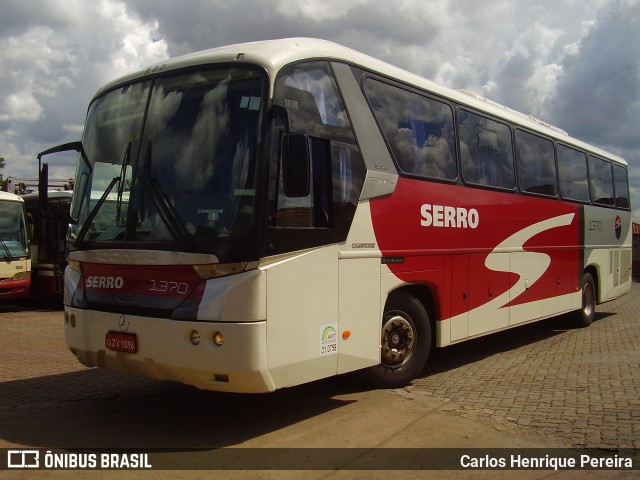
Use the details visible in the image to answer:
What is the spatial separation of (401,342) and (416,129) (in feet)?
8.23

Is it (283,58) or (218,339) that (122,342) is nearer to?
(218,339)

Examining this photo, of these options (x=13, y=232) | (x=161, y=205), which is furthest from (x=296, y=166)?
(x=13, y=232)

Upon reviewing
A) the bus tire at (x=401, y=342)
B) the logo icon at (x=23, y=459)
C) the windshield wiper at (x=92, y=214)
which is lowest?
the logo icon at (x=23, y=459)

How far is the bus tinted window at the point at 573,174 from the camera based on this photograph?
11.2 m

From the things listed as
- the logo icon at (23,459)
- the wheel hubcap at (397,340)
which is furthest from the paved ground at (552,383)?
the logo icon at (23,459)

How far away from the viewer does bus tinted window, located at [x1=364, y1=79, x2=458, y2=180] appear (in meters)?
6.93

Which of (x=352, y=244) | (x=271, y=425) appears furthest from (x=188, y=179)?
(x=271, y=425)

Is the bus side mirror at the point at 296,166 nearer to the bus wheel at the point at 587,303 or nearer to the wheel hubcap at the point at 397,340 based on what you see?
the wheel hubcap at the point at 397,340

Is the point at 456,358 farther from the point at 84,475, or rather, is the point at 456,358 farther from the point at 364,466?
the point at 84,475

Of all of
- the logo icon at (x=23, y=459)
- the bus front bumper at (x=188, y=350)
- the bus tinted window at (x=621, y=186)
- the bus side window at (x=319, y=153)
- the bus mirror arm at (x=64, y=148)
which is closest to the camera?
the logo icon at (x=23, y=459)

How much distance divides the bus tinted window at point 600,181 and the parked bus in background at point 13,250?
13418mm

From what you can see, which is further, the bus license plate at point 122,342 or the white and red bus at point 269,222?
the bus license plate at point 122,342

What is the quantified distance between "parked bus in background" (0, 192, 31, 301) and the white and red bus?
33.7 feet

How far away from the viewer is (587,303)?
41.3ft
